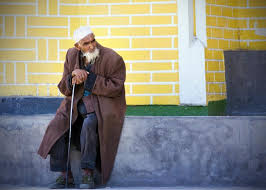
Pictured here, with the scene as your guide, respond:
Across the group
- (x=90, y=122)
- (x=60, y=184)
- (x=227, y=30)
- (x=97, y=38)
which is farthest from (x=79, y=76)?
(x=227, y=30)

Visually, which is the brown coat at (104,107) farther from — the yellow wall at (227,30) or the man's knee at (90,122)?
the yellow wall at (227,30)

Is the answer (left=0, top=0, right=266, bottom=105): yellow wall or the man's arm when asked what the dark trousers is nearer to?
the man's arm

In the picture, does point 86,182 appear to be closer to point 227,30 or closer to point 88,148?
point 88,148

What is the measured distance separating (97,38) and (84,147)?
4.97 feet

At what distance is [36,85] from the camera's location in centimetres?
559

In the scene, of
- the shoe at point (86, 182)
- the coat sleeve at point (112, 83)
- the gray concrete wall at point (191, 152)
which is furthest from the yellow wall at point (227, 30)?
the shoe at point (86, 182)

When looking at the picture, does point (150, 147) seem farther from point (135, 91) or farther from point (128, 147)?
point (135, 91)

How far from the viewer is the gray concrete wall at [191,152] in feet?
16.5

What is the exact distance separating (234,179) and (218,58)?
4.91ft

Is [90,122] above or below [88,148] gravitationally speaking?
above

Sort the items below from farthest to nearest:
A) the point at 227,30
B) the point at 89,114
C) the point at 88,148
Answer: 1. the point at 227,30
2. the point at 89,114
3. the point at 88,148

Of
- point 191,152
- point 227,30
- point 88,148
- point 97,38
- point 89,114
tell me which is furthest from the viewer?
point 227,30

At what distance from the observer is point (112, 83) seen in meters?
4.80

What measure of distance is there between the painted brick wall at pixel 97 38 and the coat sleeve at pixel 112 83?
629 millimetres
